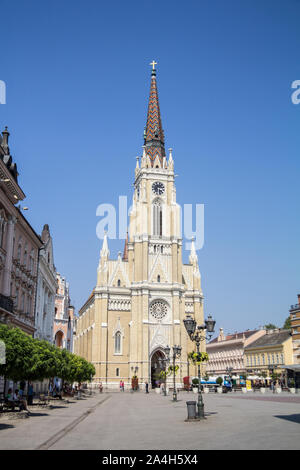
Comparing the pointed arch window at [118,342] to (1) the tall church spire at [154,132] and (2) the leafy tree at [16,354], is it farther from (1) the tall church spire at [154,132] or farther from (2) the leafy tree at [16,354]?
(2) the leafy tree at [16,354]

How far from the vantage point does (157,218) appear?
78.4 m

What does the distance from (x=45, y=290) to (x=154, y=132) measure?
156 ft

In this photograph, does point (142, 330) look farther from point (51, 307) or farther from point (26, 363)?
point (26, 363)

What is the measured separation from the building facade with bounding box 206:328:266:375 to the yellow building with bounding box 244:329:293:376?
301cm

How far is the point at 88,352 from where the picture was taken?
81438 mm

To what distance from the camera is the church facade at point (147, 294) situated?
7075 centimetres

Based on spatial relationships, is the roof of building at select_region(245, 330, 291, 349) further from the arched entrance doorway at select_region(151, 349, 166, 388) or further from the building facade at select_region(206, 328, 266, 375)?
the arched entrance doorway at select_region(151, 349, 166, 388)

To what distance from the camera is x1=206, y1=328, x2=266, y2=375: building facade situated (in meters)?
91.7

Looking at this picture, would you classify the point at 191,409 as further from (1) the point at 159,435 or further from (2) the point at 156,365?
(2) the point at 156,365

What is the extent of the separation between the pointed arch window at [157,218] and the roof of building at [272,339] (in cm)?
2614

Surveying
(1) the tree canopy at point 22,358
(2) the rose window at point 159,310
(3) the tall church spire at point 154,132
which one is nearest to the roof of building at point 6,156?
(1) the tree canopy at point 22,358

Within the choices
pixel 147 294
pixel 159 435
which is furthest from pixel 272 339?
pixel 159 435

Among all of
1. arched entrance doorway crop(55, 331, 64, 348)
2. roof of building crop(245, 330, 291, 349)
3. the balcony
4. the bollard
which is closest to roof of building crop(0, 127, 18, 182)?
the balcony
